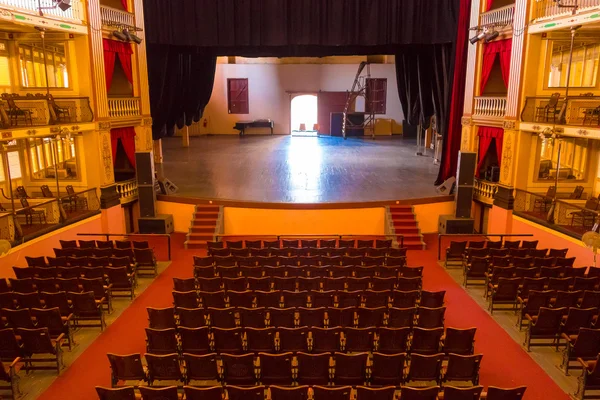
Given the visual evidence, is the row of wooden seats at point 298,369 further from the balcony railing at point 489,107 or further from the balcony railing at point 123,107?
the balcony railing at point 123,107

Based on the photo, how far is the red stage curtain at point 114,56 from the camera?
52.4ft

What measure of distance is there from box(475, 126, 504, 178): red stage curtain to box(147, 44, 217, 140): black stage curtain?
1207cm

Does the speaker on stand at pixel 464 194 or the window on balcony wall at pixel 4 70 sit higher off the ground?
the window on balcony wall at pixel 4 70

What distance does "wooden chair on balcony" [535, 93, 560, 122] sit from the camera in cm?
1429

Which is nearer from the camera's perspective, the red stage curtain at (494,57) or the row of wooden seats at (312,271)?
the row of wooden seats at (312,271)

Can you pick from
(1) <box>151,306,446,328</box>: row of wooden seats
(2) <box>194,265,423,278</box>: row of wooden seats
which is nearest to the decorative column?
(2) <box>194,265,423,278</box>: row of wooden seats

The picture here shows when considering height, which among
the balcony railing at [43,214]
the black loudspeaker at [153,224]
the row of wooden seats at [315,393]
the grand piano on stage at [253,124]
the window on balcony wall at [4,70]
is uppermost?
the window on balcony wall at [4,70]

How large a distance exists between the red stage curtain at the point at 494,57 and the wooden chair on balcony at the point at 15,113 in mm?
14802

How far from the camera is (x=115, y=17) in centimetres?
1645

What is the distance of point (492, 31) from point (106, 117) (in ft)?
42.4

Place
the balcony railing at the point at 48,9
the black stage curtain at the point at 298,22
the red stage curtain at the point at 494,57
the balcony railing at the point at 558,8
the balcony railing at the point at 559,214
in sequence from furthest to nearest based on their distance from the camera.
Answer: the black stage curtain at the point at 298,22, the red stage curtain at the point at 494,57, the balcony railing at the point at 559,214, the balcony railing at the point at 48,9, the balcony railing at the point at 558,8

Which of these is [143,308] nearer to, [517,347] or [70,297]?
[70,297]

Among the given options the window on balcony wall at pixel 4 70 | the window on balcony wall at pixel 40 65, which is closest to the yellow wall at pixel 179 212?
the window on balcony wall at pixel 40 65

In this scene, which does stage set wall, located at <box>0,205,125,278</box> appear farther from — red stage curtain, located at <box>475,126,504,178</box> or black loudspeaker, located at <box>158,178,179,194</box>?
red stage curtain, located at <box>475,126,504,178</box>
